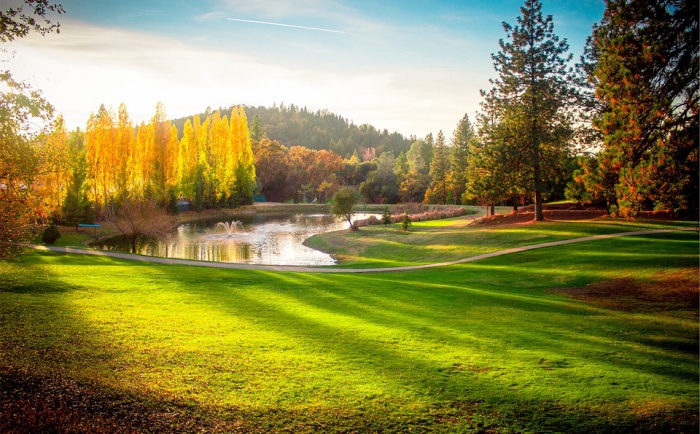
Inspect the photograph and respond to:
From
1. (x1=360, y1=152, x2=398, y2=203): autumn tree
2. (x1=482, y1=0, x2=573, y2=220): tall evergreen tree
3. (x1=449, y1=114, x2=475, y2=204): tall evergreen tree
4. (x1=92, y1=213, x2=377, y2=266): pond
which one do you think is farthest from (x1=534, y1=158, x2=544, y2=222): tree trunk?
(x1=360, y1=152, x2=398, y2=203): autumn tree

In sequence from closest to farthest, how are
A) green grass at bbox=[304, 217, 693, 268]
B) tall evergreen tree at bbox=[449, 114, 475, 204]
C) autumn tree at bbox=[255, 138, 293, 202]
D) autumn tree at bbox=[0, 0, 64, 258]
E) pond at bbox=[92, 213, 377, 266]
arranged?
autumn tree at bbox=[0, 0, 64, 258] < green grass at bbox=[304, 217, 693, 268] < pond at bbox=[92, 213, 377, 266] < tall evergreen tree at bbox=[449, 114, 475, 204] < autumn tree at bbox=[255, 138, 293, 202]

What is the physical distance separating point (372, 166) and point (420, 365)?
278 ft

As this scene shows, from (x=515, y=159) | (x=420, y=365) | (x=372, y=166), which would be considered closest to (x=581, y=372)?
(x=420, y=365)

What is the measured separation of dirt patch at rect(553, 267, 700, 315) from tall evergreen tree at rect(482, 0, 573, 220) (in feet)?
50.0

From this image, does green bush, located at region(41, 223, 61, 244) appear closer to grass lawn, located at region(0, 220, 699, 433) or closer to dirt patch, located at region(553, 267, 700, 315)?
grass lawn, located at region(0, 220, 699, 433)

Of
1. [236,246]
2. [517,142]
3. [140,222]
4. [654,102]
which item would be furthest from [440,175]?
[654,102]

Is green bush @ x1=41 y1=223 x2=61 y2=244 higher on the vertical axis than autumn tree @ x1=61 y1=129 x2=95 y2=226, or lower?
lower

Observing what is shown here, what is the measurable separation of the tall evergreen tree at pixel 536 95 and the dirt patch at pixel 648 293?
15239 millimetres

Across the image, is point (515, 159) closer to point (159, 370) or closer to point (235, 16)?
point (235, 16)

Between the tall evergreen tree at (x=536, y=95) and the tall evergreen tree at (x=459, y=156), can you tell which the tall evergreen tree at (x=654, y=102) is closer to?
the tall evergreen tree at (x=536, y=95)

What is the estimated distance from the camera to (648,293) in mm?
11875

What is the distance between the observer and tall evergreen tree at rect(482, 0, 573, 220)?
2683 centimetres

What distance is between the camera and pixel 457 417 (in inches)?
181

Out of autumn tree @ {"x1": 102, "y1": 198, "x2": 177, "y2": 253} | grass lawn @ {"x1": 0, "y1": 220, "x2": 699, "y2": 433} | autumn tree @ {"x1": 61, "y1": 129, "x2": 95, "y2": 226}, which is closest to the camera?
grass lawn @ {"x1": 0, "y1": 220, "x2": 699, "y2": 433}
